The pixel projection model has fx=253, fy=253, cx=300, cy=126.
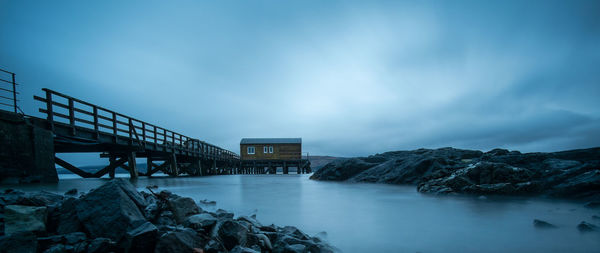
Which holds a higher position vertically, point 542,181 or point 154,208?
point 154,208

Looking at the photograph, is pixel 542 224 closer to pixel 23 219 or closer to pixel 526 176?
pixel 526 176

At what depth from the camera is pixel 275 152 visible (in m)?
40.7

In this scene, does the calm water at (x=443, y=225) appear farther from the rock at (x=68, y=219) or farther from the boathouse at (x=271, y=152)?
the boathouse at (x=271, y=152)

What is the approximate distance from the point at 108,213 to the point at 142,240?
898 mm

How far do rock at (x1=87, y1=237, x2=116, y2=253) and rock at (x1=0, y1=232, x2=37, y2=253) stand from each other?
36 cm

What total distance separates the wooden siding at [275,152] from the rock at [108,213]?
3743cm

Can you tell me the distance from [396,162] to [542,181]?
282 inches

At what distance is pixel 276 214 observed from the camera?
518 cm

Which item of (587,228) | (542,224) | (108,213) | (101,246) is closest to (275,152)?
(542,224)

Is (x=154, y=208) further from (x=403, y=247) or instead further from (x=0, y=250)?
(x=403, y=247)

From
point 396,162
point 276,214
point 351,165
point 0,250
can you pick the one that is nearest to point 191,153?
point 351,165

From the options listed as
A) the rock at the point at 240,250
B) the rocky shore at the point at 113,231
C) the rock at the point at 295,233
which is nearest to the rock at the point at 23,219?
the rocky shore at the point at 113,231

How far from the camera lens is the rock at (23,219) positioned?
2.40m

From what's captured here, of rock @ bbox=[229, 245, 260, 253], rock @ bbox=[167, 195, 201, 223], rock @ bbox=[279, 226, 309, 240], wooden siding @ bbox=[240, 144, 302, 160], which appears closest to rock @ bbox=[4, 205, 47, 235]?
rock @ bbox=[167, 195, 201, 223]
